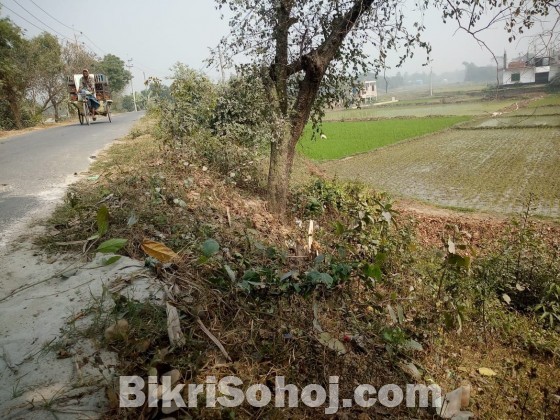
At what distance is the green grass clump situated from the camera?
18.1 metres

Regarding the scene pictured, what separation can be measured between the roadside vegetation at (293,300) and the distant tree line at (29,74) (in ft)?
49.0

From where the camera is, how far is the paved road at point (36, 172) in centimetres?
442

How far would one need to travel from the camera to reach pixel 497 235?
23.9ft

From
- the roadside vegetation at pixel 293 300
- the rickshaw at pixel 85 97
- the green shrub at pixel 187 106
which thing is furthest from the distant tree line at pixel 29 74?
the roadside vegetation at pixel 293 300

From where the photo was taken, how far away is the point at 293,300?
10.2 feet

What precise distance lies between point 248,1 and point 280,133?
90.8 inches

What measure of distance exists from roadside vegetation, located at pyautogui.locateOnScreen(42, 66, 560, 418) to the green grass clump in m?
10.1

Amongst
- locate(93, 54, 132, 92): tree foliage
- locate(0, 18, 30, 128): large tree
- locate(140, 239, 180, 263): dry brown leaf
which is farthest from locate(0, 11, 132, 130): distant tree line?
locate(140, 239, 180, 263): dry brown leaf

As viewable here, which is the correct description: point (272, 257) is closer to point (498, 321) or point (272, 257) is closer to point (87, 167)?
point (498, 321)

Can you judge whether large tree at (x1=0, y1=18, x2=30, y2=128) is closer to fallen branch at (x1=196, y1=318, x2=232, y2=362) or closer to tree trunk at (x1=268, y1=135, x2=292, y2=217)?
tree trunk at (x1=268, y1=135, x2=292, y2=217)

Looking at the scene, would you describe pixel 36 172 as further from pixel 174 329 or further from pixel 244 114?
pixel 174 329

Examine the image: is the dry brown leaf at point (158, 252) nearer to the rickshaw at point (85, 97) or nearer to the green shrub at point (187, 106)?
the green shrub at point (187, 106)

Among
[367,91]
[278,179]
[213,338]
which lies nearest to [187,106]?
[278,179]

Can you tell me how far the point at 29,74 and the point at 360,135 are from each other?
20153 mm
